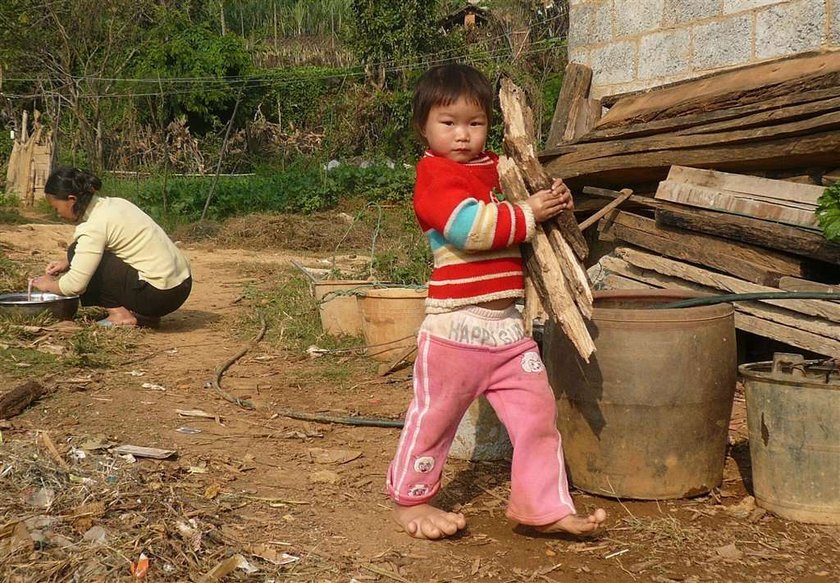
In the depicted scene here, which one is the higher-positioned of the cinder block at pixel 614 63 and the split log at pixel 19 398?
the cinder block at pixel 614 63

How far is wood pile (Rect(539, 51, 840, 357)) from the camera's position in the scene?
197 inches

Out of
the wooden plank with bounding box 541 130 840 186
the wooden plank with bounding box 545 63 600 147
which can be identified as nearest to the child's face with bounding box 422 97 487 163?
the wooden plank with bounding box 541 130 840 186

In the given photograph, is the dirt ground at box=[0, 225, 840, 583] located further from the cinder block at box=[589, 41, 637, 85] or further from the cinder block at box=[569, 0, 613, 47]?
the cinder block at box=[569, 0, 613, 47]

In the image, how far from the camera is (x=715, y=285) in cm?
548

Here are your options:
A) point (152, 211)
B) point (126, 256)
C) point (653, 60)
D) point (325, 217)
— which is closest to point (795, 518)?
point (653, 60)

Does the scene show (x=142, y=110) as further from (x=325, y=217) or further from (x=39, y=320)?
(x=39, y=320)

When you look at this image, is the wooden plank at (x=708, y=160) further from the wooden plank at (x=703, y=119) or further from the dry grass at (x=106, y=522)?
the dry grass at (x=106, y=522)

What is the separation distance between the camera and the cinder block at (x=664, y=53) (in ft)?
20.7

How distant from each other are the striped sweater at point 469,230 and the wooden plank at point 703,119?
2578 mm

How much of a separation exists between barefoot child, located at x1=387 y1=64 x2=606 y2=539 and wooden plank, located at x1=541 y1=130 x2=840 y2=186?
243 centimetres

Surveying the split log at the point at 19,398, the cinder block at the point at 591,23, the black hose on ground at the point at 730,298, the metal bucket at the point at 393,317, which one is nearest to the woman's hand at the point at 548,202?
the black hose on ground at the point at 730,298

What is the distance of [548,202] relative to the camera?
3.14m

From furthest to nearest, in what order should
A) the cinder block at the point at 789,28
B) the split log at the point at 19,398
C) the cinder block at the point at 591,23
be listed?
the cinder block at the point at 591,23 < the cinder block at the point at 789,28 < the split log at the point at 19,398

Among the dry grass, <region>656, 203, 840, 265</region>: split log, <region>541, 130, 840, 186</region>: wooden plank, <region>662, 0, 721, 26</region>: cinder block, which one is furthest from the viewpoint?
<region>662, 0, 721, 26</region>: cinder block
